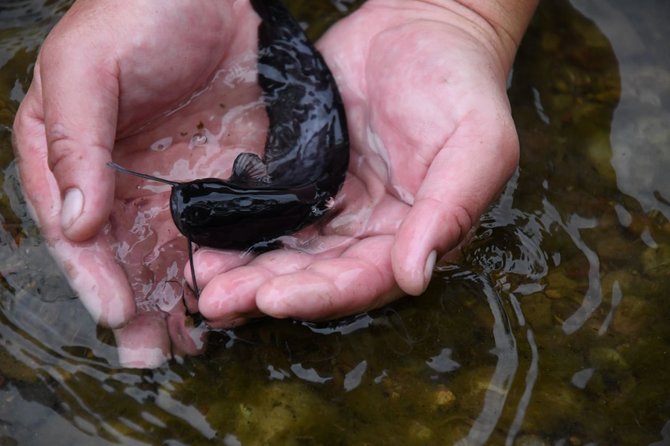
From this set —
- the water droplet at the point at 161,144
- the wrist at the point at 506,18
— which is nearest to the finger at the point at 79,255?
the water droplet at the point at 161,144

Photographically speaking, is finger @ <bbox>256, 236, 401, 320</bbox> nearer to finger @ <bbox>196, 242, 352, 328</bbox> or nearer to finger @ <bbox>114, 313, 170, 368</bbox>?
finger @ <bbox>196, 242, 352, 328</bbox>

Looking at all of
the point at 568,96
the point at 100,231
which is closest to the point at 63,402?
the point at 100,231

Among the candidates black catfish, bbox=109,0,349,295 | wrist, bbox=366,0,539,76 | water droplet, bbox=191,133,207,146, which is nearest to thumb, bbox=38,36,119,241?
black catfish, bbox=109,0,349,295

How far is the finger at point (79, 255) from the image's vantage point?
2.52 metres

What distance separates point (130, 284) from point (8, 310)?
52 cm

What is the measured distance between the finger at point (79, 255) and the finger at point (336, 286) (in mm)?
529

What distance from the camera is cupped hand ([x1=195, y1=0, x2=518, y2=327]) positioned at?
2.39 metres

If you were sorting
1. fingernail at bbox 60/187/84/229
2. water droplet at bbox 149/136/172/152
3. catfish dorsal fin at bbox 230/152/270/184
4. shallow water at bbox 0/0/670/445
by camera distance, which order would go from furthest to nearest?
1. water droplet at bbox 149/136/172/152
2. catfish dorsal fin at bbox 230/152/270/184
3. shallow water at bbox 0/0/670/445
4. fingernail at bbox 60/187/84/229

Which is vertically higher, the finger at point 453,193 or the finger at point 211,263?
the finger at point 453,193

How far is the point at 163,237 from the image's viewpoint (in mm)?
2732

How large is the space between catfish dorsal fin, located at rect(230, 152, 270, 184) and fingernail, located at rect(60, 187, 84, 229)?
556 millimetres

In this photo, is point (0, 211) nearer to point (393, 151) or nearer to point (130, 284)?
point (130, 284)

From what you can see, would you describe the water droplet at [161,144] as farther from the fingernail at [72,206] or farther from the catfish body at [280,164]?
the fingernail at [72,206]

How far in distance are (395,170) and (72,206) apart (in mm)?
1203
